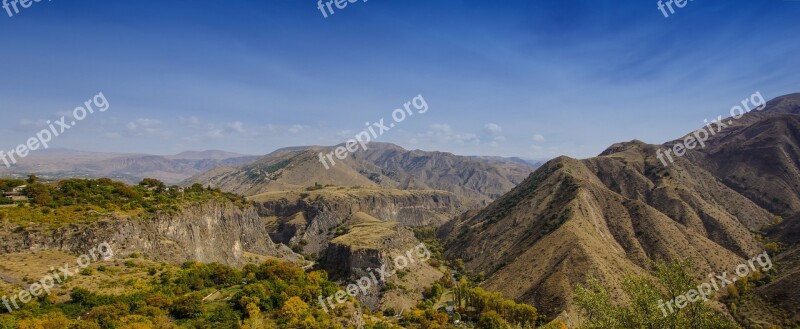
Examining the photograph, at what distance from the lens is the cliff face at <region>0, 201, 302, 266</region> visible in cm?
5078

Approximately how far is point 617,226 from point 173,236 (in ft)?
409

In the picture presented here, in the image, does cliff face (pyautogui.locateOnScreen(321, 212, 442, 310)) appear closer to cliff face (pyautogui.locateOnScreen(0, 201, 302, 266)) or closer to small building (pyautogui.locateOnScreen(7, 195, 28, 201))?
cliff face (pyautogui.locateOnScreen(0, 201, 302, 266))

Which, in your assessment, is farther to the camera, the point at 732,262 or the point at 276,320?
the point at 732,262

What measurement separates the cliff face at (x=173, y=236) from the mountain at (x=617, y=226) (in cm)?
6652

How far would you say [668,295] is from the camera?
97.9 ft

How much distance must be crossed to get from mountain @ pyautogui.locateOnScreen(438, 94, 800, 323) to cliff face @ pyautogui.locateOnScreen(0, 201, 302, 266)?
6652cm

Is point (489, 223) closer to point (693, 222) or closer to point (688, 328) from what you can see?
point (693, 222)

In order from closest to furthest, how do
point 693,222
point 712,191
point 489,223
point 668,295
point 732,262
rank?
point 668,295 → point 732,262 → point 693,222 → point 489,223 → point 712,191

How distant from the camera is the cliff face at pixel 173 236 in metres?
50.8

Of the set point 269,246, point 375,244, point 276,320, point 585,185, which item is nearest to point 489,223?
point 585,185

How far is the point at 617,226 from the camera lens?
129125 mm

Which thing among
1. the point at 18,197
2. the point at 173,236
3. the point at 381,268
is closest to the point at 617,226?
the point at 381,268

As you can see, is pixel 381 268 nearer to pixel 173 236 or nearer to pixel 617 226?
pixel 173 236

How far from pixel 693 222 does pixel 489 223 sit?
224ft
